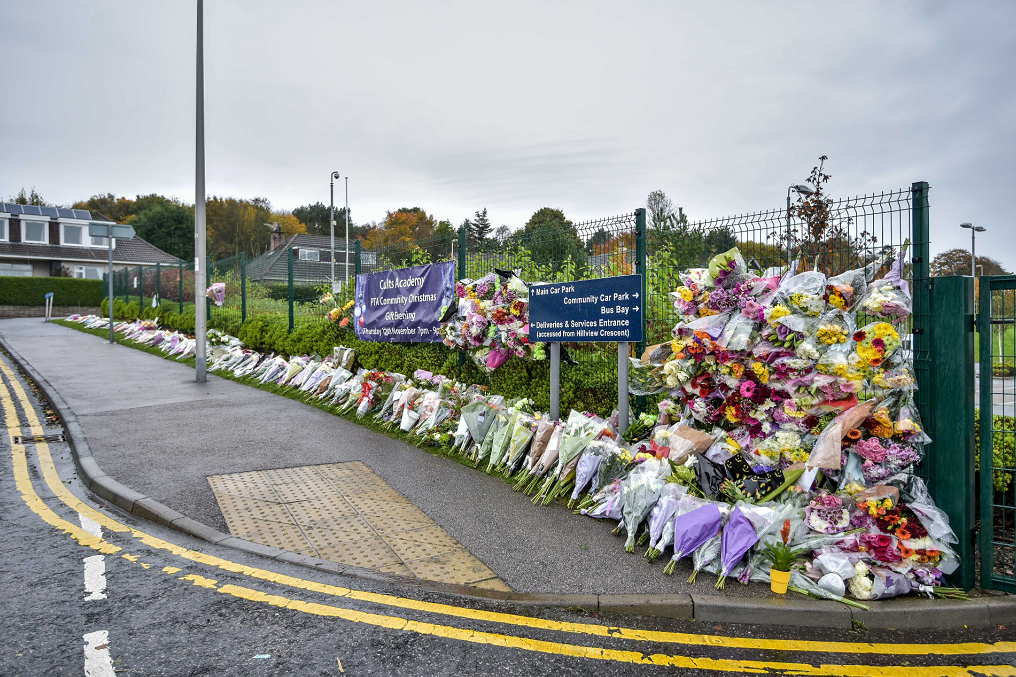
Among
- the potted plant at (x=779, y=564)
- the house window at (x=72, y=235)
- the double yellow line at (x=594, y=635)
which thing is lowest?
the double yellow line at (x=594, y=635)

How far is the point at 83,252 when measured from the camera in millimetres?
46906

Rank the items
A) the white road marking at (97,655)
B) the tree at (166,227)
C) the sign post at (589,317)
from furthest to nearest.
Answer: the tree at (166,227), the sign post at (589,317), the white road marking at (97,655)

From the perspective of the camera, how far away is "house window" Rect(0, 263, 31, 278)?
4278cm

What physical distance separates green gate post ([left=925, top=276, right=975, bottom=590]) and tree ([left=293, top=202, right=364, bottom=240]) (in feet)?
247

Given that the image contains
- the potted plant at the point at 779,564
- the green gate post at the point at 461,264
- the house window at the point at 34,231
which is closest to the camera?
the potted plant at the point at 779,564

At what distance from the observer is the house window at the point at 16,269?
1684 inches

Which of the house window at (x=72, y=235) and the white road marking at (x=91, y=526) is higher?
the house window at (x=72, y=235)

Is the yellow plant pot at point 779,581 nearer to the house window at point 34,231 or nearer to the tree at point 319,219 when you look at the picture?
the house window at point 34,231

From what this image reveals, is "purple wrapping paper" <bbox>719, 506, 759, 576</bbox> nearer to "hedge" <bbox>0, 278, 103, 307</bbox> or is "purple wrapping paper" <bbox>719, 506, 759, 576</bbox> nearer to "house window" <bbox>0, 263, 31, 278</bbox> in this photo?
"hedge" <bbox>0, 278, 103, 307</bbox>

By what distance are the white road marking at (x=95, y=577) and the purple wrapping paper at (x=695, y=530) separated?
3565mm

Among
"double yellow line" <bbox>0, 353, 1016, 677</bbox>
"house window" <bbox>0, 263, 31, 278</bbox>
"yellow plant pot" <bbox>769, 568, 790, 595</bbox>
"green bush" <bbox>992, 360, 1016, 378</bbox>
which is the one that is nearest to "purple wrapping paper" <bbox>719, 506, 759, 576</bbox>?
"yellow plant pot" <bbox>769, 568, 790, 595</bbox>

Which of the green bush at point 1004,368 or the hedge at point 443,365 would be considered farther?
the hedge at point 443,365

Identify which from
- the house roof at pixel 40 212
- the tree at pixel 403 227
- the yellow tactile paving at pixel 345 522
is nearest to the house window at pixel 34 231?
the house roof at pixel 40 212

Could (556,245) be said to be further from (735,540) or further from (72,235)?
(72,235)
